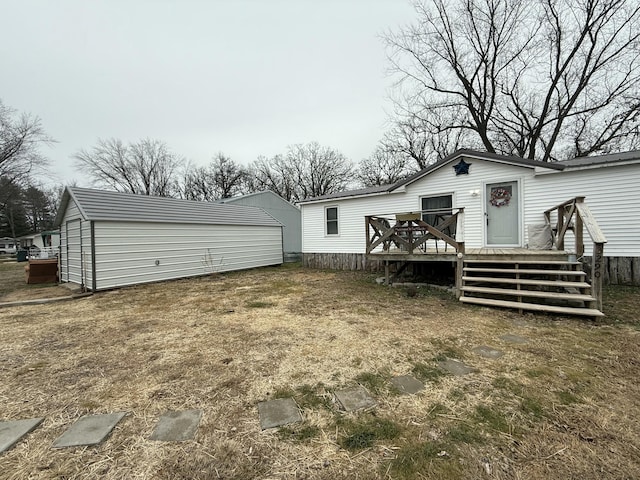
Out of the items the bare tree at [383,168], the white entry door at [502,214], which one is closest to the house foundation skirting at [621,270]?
the white entry door at [502,214]

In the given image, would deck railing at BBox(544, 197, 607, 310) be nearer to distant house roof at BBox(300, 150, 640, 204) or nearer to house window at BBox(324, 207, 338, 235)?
distant house roof at BBox(300, 150, 640, 204)

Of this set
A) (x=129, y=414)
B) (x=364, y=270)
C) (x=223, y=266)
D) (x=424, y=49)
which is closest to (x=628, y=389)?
(x=129, y=414)

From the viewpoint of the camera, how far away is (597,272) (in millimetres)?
4141

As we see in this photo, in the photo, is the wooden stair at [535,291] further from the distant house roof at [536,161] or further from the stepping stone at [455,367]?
the distant house roof at [536,161]

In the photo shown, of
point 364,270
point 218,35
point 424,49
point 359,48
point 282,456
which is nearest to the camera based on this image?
point 282,456

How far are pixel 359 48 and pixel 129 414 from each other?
15219 millimetres

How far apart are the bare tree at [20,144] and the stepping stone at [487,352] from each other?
25.0 m

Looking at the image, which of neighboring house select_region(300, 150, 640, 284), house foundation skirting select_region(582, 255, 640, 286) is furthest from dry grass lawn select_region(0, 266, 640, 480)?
neighboring house select_region(300, 150, 640, 284)

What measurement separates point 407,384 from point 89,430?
8.24ft

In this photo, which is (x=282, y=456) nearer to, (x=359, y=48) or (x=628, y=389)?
(x=628, y=389)

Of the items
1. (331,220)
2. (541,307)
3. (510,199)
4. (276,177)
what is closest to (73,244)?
(331,220)

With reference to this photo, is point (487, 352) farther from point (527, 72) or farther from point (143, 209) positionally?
point (527, 72)

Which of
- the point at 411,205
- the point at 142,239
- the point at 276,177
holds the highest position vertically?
the point at 276,177

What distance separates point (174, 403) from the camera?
2279 millimetres
